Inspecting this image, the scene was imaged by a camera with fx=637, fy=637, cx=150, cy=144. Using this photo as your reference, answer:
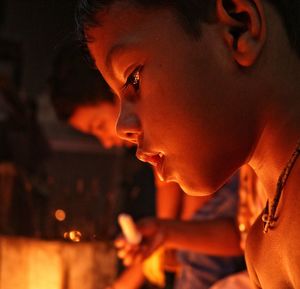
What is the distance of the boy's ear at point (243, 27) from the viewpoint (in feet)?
2.66

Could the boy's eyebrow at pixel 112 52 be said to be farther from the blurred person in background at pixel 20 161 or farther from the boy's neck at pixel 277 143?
the blurred person in background at pixel 20 161

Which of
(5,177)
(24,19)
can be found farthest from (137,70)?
(24,19)

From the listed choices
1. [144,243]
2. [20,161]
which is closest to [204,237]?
[144,243]

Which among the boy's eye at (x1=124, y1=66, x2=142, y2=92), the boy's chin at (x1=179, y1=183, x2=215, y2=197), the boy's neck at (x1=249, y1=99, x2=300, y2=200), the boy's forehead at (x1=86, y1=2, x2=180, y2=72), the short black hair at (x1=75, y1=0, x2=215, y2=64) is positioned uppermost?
the short black hair at (x1=75, y1=0, x2=215, y2=64)

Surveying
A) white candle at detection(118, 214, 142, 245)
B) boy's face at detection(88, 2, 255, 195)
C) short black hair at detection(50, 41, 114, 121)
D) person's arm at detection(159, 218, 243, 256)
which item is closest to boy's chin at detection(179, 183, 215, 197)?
boy's face at detection(88, 2, 255, 195)

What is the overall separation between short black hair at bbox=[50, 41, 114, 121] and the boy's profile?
4.10 ft

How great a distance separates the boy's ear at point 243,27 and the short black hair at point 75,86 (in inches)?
51.6

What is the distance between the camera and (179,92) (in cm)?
84

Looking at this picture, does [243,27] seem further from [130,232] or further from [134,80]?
[130,232]

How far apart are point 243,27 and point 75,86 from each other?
4.47 ft

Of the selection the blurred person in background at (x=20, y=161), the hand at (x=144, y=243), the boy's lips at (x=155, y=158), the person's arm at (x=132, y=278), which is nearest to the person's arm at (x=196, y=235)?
the hand at (x=144, y=243)

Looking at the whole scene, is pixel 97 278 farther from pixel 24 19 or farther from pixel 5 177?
pixel 24 19

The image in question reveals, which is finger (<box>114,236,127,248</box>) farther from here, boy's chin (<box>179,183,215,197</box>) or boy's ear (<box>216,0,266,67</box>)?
boy's ear (<box>216,0,266,67</box>)

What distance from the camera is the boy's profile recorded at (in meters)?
0.82
